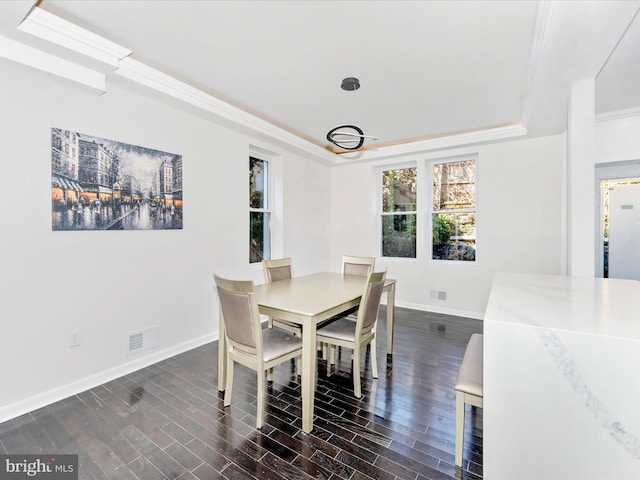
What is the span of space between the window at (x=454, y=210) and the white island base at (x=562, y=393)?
3.58 meters

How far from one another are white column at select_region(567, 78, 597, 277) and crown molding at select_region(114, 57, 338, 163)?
3.12 m

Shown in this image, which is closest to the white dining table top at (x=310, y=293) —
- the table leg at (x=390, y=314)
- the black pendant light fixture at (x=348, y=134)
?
the table leg at (x=390, y=314)

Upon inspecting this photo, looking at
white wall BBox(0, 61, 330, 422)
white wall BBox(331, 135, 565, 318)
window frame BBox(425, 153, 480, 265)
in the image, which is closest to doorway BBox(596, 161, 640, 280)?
white wall BBox(331, 135, 565, 318)

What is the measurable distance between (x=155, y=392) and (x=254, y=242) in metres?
2.20

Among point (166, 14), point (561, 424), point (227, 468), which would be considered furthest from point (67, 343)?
point (561, 424)

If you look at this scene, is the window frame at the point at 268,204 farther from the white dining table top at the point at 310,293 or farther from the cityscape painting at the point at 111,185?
the cityscape painting at the point at 111,185

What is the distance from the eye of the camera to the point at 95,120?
2.55m

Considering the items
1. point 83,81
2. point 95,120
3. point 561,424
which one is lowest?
point 561,424

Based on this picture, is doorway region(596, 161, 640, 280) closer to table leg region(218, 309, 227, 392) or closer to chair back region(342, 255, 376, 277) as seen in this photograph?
chair back region(342, 255, 376, 277)

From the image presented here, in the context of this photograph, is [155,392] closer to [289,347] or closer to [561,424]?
[289,347]

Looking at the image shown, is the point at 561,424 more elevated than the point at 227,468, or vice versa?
the point at 561,424

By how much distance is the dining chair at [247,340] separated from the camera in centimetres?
198

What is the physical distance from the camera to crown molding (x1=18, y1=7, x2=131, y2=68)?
1.91 m

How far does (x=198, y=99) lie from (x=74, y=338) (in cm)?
241
